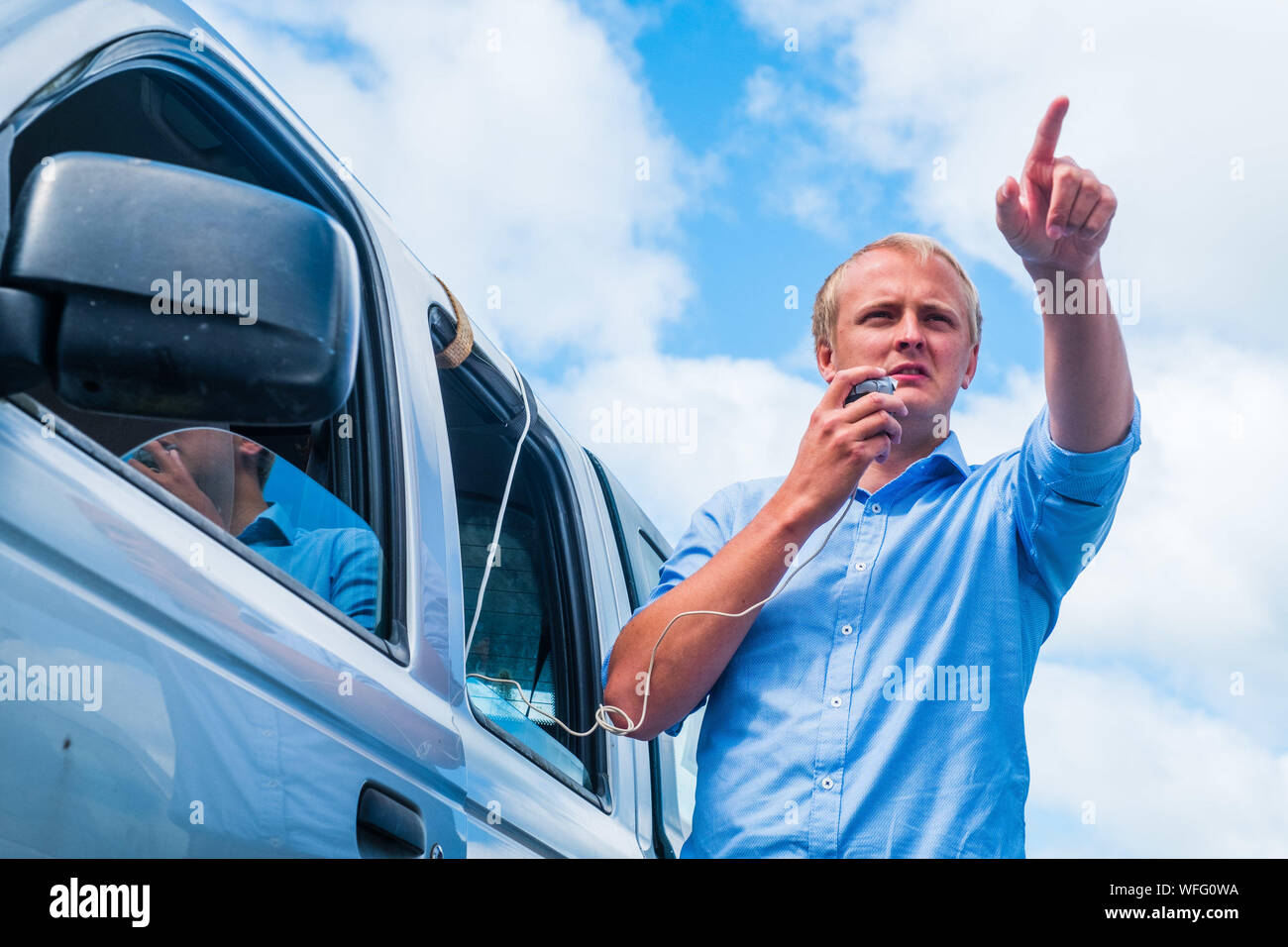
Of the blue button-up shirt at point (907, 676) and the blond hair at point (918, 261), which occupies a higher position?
the blond hair at point (918, 261)

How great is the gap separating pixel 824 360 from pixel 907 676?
2.17ft

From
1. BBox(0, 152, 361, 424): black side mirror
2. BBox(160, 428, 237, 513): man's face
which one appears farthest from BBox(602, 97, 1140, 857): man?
BBox(0, 152, 361, 424): black side mirror

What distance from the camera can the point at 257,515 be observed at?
5.86ft

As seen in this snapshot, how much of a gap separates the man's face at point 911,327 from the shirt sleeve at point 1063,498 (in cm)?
20

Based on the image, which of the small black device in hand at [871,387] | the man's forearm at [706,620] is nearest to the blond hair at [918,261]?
the small black device in hand at [871,387]

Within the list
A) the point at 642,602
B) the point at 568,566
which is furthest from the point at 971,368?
the point at 642,602

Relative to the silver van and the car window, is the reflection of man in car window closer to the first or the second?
the silver van

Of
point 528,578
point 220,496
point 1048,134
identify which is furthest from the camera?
point 528,578

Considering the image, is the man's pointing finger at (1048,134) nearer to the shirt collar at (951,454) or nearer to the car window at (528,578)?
the shirt collar at (951,454)

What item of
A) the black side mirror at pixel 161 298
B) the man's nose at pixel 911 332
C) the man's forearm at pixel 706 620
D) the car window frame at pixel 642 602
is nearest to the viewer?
the black side mirror at pixel 161 298

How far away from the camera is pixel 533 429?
119 inches

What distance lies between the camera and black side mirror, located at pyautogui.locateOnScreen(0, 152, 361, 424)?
0.99m

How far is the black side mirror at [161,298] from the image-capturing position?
0.99 meters

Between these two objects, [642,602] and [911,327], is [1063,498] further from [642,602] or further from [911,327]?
[642,602]
